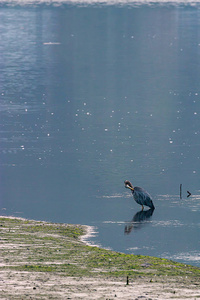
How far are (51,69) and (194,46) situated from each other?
23.1 meters

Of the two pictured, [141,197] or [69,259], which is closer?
[69,259]

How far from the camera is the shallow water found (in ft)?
80.5

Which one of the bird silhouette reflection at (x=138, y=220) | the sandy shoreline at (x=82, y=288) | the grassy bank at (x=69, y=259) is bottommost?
the bird silhouette reflection at (x=138, y=220)

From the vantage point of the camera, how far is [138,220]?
2447 centimetres

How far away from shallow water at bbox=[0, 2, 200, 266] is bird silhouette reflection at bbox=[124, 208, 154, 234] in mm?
35

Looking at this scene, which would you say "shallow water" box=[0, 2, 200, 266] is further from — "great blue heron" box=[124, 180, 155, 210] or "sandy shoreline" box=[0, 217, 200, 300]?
"sandy shoreline" box=[0, 217, 200, 300]

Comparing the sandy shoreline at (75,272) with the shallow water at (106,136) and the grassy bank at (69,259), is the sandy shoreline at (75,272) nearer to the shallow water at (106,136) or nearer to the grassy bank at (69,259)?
the grassy bank at (69,259)

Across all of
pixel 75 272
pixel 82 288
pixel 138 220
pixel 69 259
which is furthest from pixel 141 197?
pixel 82 288

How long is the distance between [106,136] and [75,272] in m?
22.9

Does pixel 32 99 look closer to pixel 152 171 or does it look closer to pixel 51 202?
pixel 152 171

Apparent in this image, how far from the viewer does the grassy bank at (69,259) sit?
16.8 metres

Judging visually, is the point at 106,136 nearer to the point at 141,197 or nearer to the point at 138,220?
the point at 141,197

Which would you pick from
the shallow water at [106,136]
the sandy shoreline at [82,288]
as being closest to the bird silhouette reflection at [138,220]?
the shallow water at [106,136]

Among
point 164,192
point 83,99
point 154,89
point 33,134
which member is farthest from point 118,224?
point 154,89
